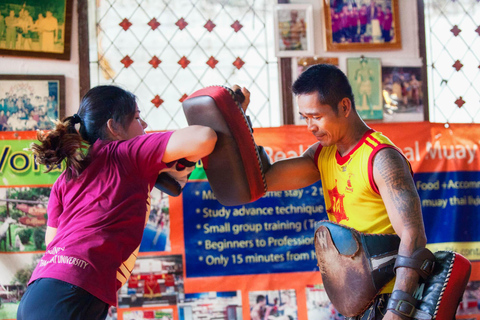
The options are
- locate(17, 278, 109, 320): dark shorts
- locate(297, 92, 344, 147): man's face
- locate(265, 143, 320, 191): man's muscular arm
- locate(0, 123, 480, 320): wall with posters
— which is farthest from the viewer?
locate(0, 123, 480, 320): wall with posters

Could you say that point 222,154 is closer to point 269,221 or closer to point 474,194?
point 269,221

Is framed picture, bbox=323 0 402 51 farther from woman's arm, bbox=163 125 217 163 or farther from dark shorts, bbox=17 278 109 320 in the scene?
dark shorts, bbox=17 278 109 320

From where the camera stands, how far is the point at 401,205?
5.30ft

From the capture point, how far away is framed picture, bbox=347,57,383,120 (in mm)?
3277

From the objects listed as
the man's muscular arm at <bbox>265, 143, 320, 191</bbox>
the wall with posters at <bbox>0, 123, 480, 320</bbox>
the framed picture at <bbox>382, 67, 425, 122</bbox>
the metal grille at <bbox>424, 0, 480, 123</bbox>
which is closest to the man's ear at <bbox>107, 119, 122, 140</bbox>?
the man's muscular arm at <bbox>265, 143, 320, 191</bbox>

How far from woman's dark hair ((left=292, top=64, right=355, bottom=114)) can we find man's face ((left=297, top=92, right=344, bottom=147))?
0.02 metres

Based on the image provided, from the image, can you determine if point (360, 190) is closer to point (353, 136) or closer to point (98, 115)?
point (353, 136)

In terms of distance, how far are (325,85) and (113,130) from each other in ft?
2.64

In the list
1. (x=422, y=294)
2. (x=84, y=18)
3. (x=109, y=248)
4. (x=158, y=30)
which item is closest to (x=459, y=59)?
(x=158, y=30)

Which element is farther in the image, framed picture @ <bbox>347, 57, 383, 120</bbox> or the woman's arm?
framed picture @ <bbox>347, 57, 383, 120</bbox>

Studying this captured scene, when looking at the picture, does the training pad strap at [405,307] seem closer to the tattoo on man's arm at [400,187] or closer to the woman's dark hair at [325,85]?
the tattoo on man's arm at [400,187]

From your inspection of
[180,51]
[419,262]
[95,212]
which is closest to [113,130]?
[95,212]

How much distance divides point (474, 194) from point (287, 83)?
147 cm

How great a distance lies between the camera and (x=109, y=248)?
1426 millimetres
